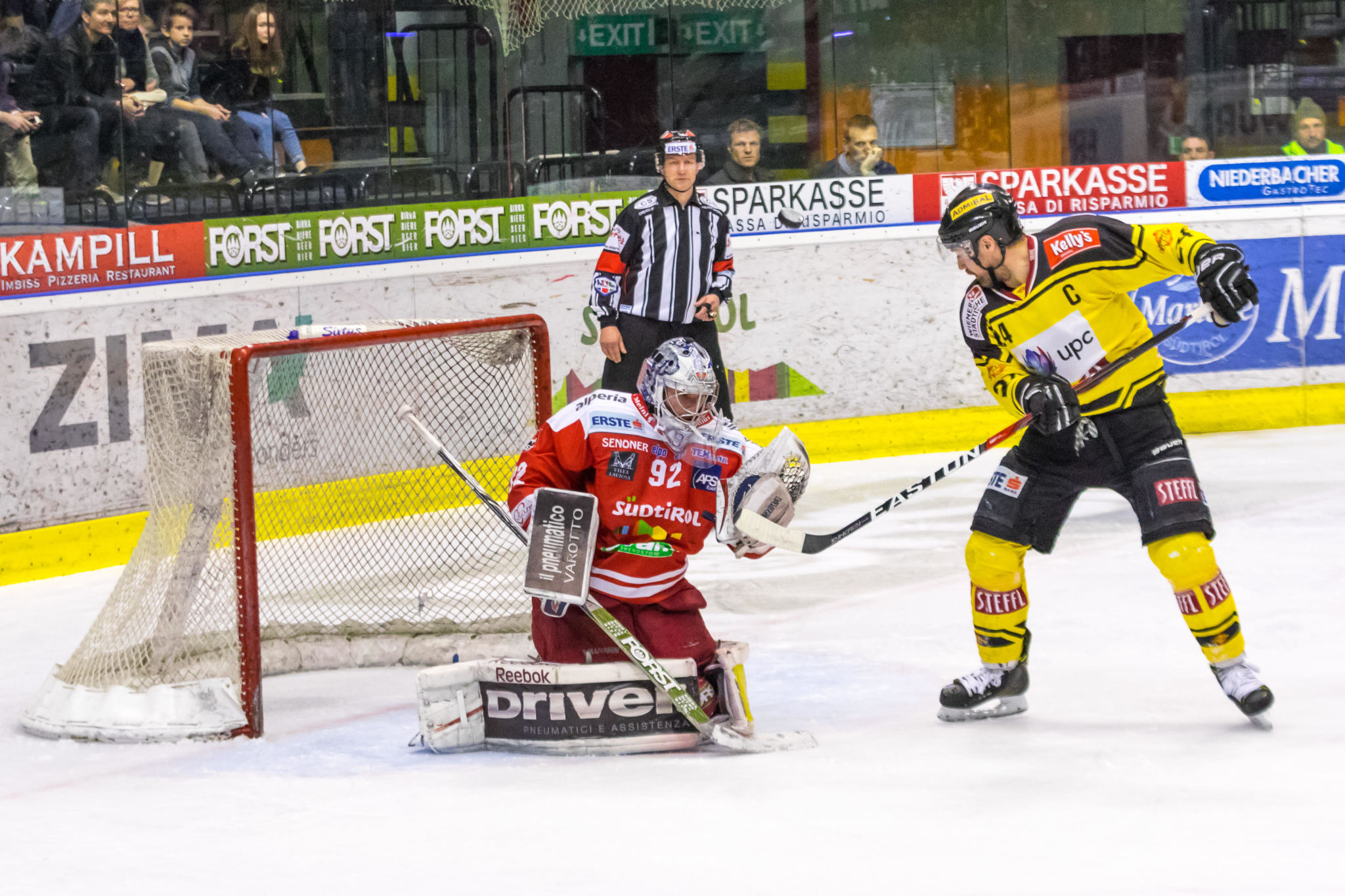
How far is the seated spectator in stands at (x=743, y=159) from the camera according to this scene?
7.47 m

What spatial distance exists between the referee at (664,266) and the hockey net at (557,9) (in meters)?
1.82

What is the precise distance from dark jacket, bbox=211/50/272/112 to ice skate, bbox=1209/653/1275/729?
437cm

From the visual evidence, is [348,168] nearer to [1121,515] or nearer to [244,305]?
[244,305]

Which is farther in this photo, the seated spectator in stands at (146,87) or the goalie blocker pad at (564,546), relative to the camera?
the seated spectator in stands at (146,87)

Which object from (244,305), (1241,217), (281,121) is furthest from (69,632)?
(1241,217)

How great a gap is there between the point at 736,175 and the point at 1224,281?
4.23m

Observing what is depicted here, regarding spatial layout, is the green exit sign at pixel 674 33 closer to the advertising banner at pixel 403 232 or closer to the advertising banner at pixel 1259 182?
the advertising banner at pixel 403 232

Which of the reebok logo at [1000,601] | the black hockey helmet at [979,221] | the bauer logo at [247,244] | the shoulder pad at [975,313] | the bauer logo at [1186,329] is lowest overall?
the reebok logo at [1000,601]

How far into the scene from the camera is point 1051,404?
3.45 meters

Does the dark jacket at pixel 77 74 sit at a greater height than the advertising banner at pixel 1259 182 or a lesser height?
greater

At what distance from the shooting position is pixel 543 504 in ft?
11.0

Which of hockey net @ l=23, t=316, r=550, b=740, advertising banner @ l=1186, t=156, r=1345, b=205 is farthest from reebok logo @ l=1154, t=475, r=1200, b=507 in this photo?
advertising banner @ l=1186, t=156, r=1345, b=205

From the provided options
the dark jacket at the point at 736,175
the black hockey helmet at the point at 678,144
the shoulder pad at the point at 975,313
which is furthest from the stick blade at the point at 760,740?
the dark jacket at the point at 736,175

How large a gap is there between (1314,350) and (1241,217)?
2.19 ft
